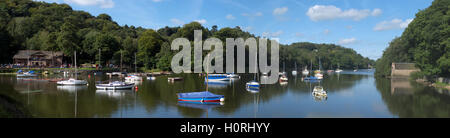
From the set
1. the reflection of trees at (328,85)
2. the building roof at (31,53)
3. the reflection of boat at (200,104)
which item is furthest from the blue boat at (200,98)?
the building roof at (31,53)

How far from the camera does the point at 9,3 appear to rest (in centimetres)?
11525

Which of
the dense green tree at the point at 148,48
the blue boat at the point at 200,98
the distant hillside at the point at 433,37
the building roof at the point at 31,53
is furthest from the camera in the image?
the dense green tree at the point at 148,48

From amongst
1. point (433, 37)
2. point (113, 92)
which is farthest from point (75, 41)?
point (433, 37)

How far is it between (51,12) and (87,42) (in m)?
43.4

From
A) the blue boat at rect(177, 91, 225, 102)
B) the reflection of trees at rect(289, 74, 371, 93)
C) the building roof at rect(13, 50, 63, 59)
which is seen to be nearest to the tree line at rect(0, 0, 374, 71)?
the building roof at rect(13, 50, 63, 59)

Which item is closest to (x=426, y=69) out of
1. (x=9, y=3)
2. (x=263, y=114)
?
(x=263, y=114)

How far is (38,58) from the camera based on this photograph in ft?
252

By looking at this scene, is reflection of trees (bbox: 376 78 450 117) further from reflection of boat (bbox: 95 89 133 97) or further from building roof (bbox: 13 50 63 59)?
building roof (bbox: 13 50 63 59)

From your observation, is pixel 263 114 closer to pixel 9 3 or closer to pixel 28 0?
pixel 9 3

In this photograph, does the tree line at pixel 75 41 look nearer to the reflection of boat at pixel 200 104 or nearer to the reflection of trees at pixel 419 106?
the reflection of boat at pixel 200 104

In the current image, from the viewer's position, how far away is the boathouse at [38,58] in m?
75.4

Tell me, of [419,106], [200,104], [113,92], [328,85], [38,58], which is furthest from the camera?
[38,58]

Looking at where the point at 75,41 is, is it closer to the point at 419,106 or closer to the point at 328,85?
the point at 328,85

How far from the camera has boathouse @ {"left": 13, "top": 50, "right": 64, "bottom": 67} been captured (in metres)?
75.4
